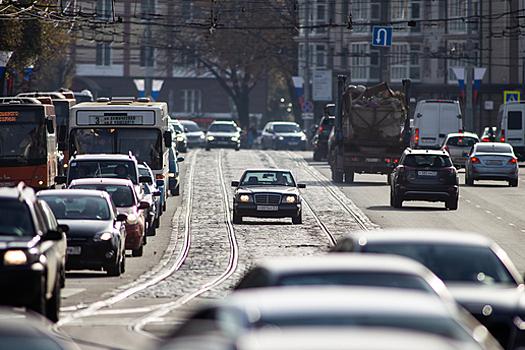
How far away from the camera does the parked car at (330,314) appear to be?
14.1 feet

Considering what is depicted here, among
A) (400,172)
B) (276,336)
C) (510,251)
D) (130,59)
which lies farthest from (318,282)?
(130,59)

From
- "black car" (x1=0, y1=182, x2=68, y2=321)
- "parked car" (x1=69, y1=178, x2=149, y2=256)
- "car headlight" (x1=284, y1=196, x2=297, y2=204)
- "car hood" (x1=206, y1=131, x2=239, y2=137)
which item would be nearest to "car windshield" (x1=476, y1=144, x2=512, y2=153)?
"car headlight" (x1=284, y1=196, x2=297, y2=204)

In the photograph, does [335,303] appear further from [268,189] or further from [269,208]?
[268,189]

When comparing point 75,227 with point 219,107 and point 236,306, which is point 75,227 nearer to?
point 236,306

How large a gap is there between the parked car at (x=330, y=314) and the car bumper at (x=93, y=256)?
32.7 feet

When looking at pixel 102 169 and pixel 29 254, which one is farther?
pixel 102 169

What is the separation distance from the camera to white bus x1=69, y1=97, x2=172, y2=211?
25078 millimetres

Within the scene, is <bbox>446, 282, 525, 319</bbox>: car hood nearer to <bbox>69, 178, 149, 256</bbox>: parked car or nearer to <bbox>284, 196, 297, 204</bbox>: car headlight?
<bbox>69, 178, 149, 256</bbox>: parked car

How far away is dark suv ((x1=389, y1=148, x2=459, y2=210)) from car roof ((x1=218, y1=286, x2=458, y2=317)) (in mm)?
21735

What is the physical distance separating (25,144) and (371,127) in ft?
40.0

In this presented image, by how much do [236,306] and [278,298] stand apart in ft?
0.66

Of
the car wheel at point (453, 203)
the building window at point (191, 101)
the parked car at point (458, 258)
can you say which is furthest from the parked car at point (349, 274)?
the building window at point (191, 101)

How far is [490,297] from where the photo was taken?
8.36 meters

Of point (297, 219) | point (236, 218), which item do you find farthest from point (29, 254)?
point (236, 218)
